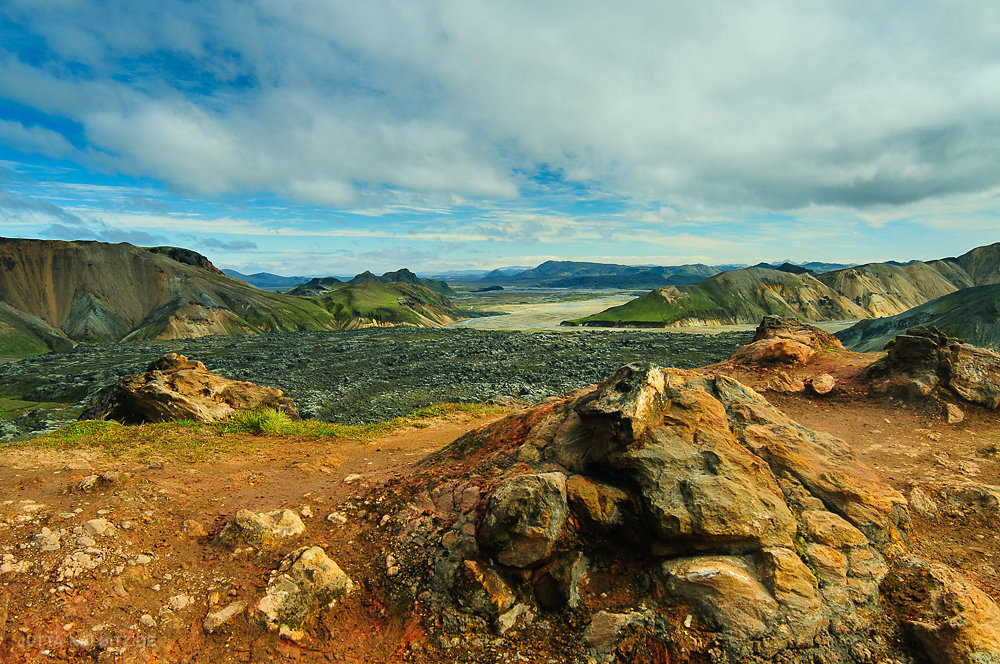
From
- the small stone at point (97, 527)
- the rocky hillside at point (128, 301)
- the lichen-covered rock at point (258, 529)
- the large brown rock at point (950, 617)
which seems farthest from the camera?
the rocky hillside at point (128, 301)

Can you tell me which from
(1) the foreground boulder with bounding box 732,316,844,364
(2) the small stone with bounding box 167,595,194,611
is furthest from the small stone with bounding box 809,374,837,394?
(2) the small stone with bounding box 167,595,194,611

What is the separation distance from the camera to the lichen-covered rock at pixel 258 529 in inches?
326

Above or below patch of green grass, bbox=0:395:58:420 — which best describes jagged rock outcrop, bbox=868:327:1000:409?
above

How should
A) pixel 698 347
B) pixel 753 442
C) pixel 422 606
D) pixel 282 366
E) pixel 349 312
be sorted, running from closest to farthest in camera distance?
pixel 422 606 → pixel 753 442 → pixel 282 366 → pixel 698 347 → pixel 349 312

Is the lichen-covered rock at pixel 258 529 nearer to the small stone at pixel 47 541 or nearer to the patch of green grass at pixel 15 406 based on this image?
the small stone at pixel 47 541

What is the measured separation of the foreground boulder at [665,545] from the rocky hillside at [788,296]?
112 metres

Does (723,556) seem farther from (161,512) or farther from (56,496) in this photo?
(56,496)

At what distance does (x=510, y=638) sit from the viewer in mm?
6875

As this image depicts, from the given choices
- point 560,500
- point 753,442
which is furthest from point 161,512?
point 753,442

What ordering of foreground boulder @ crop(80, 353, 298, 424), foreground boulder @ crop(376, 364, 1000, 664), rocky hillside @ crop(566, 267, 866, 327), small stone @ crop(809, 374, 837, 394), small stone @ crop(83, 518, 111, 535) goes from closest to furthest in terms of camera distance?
foreground boulder @ crop(376, 364, 1000, 664) → small stone @ crop(83, 518, 111, 535) → foreground boulder @ crop(80, 353, 298, 424) → small stone @ crop(809, 374, 837, 394) → rocky hillside @ crop(566, 267, 866, 327)

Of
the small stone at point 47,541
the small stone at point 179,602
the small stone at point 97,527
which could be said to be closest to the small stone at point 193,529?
the small stone at point 97,527

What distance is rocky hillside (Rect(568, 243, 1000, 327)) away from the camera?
121750 millimetres

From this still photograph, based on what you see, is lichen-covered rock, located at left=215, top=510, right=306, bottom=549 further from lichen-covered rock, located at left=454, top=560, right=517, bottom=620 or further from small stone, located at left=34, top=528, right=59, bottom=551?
lichen-covered rock, located at left=454, top=560, right=517, bottom=620

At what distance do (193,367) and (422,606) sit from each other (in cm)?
1836
